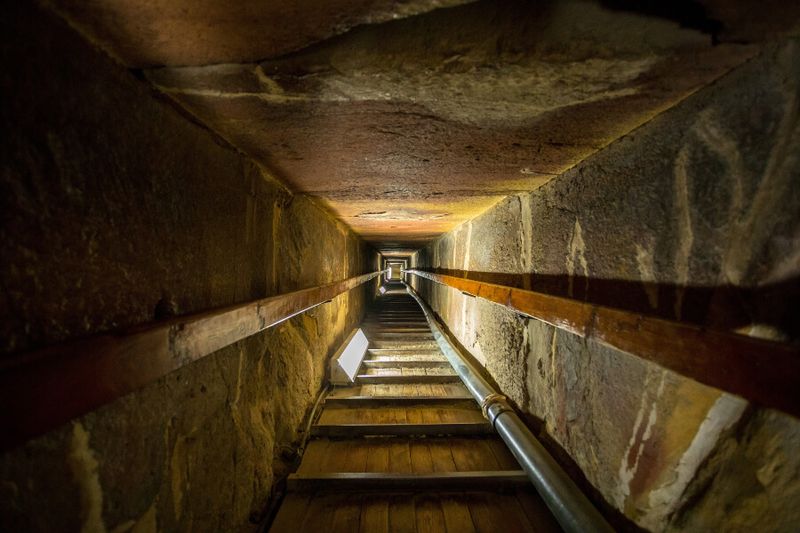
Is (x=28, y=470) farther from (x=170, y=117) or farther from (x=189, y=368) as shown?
(x=170, y=117)

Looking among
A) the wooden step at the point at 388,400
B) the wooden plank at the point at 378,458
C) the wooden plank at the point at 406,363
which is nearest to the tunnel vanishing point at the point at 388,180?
the wooden plank at the point at 378,458

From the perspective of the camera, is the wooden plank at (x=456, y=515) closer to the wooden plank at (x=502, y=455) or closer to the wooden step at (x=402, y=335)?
the wooden plank at (x=502, y=455)

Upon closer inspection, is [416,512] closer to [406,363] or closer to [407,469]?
[407,469]

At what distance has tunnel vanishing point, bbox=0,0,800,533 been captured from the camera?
2.51ft

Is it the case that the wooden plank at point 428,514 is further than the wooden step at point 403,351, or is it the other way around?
the wooden step at point 403,351

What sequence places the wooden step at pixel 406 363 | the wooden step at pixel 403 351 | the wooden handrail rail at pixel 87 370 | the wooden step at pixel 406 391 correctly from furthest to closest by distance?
1. the wooden step at pixel 403 351
2. the wooden step at pixel 406 363
3. the wooden step at pixel 406 391
4. the wooden handrail rail at pixel 87 370

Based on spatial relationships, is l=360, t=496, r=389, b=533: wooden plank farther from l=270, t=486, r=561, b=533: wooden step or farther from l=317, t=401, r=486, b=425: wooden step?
l=317, t=401, r=486, b=425: wooden step

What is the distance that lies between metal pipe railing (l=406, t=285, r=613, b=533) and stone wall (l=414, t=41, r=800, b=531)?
4.6 inches

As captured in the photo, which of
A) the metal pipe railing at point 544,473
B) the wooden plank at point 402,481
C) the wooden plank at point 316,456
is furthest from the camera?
the wooden plank at point 316,456

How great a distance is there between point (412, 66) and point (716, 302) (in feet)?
4.08

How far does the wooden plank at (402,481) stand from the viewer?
231 centimetres

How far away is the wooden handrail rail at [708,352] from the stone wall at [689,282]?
21 cm

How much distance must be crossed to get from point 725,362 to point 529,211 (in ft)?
6.09

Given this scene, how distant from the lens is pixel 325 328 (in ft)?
13.1
